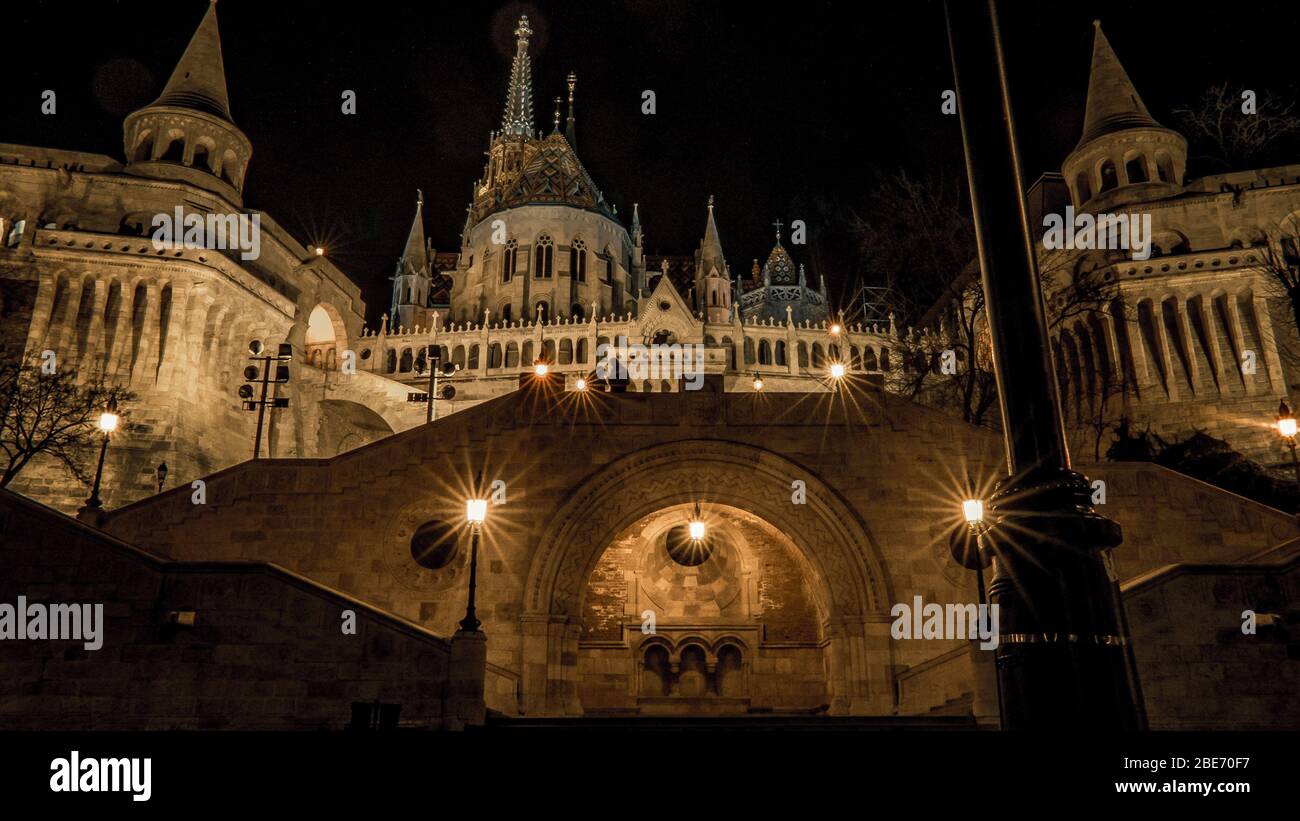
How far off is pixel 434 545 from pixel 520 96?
80.3 m

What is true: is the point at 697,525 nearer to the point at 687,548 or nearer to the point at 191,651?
the point at 687,548

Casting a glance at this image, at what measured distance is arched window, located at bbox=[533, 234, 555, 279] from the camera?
6562 cm

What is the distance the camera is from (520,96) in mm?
89625

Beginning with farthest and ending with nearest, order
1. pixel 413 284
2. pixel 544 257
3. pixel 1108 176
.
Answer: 1. pixel 413 284
2. pixel 544 257
3. pixel 1108 176

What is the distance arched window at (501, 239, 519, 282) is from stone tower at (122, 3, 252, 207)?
26000 mm

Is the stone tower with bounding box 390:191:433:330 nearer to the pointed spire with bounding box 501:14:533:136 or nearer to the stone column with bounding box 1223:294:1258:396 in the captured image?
the pointed spire with bounding box 501:14:533:136

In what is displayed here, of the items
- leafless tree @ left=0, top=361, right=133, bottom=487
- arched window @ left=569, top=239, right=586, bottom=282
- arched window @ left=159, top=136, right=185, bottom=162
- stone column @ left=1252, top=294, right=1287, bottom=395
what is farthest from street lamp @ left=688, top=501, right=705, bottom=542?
arched window @ left=569, top=239, right=586, bottom=282

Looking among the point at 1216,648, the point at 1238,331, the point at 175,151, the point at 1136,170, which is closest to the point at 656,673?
the point at 1216,648

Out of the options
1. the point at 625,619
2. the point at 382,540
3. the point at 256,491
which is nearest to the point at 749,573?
the point at 625,619

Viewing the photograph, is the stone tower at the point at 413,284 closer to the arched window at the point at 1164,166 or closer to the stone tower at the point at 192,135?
the stone tower at the point at 192,135

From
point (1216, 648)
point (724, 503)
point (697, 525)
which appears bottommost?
point (1216, 648)

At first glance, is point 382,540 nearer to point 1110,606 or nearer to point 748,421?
point 748,421
